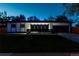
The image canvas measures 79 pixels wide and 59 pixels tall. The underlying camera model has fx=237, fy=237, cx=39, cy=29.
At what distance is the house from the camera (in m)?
4.04

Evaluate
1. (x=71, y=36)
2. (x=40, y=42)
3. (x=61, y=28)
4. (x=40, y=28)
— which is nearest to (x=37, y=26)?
(x=40, y=28)

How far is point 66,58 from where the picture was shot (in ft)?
13.8

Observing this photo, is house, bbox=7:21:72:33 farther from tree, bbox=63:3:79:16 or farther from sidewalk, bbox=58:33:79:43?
tree, bbox=63:3:79:16

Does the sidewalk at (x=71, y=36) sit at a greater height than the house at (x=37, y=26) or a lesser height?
lesser

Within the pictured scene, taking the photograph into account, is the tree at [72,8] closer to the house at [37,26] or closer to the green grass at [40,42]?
the house at [37,26]

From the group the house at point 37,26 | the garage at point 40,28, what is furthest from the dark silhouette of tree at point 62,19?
the garage at point 40,28

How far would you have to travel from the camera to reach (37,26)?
4039mm

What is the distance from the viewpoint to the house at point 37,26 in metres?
4.04

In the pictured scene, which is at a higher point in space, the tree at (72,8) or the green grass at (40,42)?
the tree at (72,8)

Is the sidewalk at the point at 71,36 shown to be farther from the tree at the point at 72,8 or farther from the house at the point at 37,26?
the tree at the point at 72,8

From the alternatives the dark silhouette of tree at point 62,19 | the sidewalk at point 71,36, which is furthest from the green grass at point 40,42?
the dark silhouette of tree at point 62,19

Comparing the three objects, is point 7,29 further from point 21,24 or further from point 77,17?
point 77,17

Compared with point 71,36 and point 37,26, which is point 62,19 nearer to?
point 71,36

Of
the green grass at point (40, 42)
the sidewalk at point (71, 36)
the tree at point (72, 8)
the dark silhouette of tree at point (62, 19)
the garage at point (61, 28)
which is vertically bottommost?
the green grass at point (40, 42)
